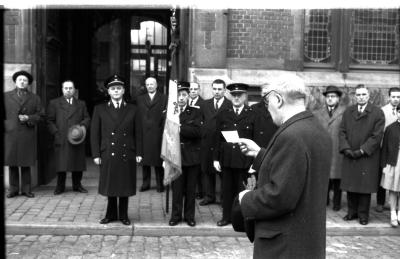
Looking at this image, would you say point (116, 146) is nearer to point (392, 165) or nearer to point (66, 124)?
point (66, 124)

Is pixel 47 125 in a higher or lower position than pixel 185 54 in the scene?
lower

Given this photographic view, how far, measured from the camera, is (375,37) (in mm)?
11484

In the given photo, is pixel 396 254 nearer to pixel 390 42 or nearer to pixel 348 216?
pixel 348 216

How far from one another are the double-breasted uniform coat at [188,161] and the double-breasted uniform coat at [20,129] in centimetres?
296

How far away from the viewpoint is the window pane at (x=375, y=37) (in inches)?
449

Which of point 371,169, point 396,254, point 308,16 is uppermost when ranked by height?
point 308,16

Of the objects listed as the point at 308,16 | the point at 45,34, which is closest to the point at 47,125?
the point at 45,34

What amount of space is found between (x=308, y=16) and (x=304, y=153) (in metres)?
8.47

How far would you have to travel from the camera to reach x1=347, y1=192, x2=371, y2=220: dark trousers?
8.20 m

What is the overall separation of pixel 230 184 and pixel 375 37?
545cm

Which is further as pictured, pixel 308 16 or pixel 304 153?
pixel 308 16

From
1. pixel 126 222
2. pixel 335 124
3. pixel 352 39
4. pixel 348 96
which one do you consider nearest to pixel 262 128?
pixel 335 124

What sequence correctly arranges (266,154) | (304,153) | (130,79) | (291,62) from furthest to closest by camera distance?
1. (130,79)
2. (291,62)
3. (266,154)
4. (304,153)

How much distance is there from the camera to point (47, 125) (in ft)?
32.6
